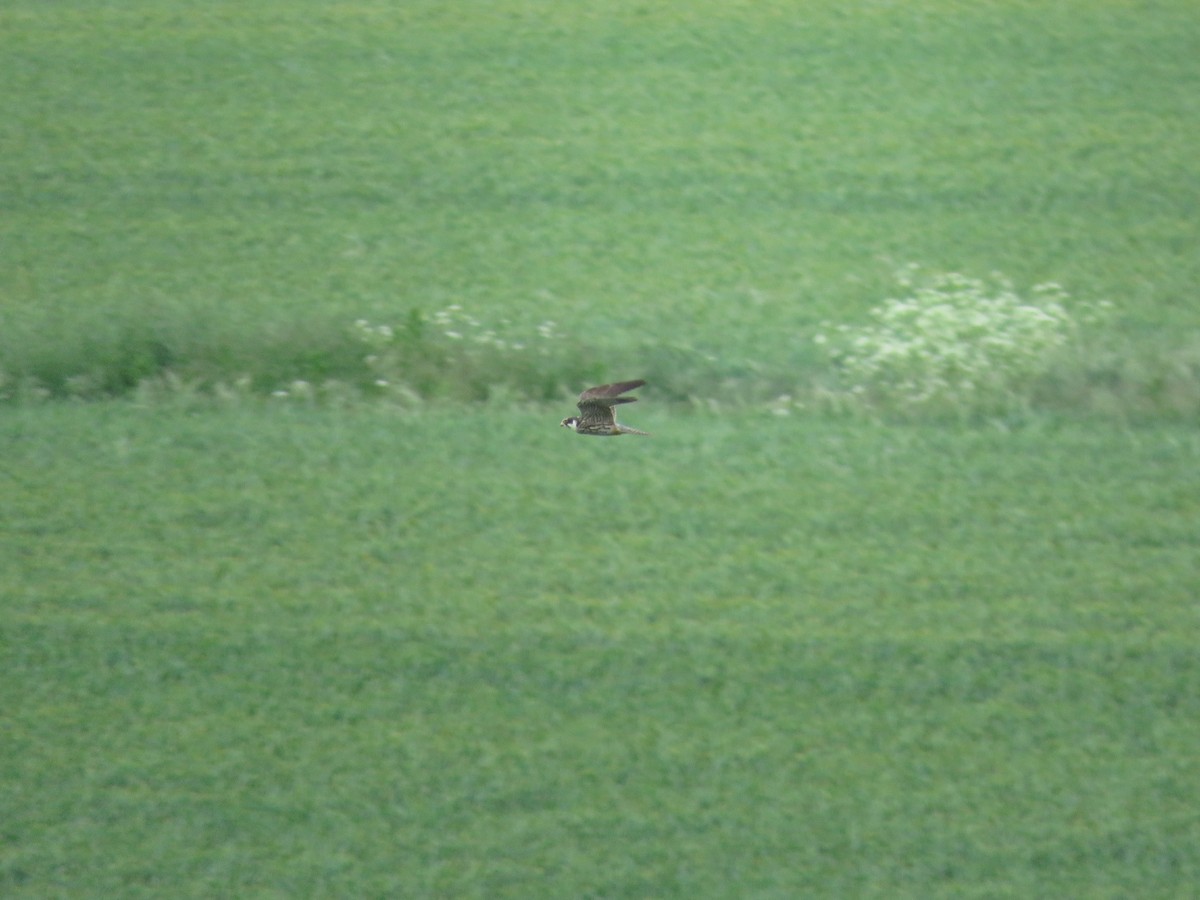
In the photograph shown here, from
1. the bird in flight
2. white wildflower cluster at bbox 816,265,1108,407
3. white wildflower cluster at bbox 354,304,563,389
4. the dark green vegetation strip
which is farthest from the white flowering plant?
the bird in flight

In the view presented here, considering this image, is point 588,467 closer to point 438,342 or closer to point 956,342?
point 438,342

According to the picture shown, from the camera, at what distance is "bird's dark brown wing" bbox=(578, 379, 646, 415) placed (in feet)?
15.9

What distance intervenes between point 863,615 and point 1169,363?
298 centimetres

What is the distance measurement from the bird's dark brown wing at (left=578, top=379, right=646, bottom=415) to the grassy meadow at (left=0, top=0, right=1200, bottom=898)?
2428 millimetres

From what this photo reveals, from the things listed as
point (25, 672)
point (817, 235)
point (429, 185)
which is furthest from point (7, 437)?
point (817, 235)

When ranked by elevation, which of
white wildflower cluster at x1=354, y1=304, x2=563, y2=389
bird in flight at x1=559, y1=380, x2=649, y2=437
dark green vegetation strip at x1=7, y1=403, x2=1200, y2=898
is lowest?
dark green vegetation strip at x1=7, y1=403, x2=1200, y2=898

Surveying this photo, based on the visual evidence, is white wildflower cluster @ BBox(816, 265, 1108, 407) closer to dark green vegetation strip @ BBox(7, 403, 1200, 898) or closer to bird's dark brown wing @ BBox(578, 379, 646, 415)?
dark green vegetation strip @ BBox(7, 403, 1200, 898)

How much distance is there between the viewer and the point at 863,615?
7.63 m

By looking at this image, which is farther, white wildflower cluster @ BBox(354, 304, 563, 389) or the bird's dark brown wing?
white wildflower cluster @ BBox(354, 304, 563, 389)

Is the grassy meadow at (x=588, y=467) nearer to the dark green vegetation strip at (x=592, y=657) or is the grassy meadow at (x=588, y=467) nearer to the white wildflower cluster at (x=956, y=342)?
the dark green vegetation strip at (x=592, y=657)

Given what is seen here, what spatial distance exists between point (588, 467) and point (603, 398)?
11.8 feet

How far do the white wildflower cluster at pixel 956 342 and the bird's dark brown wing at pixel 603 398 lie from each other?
4101 millimetres

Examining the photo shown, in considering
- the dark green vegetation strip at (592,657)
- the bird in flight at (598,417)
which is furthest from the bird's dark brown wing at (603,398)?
the dark green vegetation strip at (592,657)

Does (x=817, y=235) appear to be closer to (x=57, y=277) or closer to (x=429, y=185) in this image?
(x=429, y=185)
